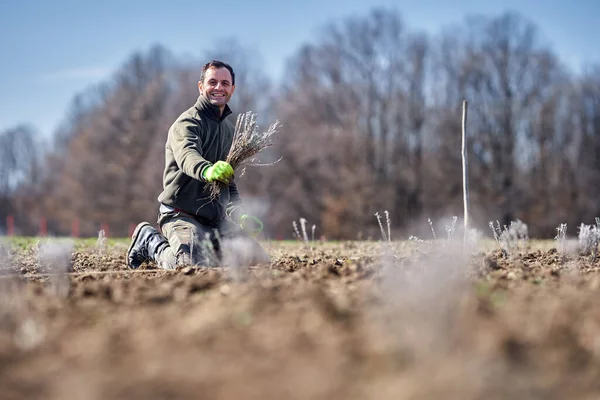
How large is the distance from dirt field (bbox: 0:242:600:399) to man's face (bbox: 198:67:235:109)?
3236 mm

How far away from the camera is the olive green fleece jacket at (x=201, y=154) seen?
621 centimetres

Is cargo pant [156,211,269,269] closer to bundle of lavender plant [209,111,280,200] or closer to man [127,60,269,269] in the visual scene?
man [127,60,269,269]

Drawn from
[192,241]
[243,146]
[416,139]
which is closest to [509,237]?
[243,146]

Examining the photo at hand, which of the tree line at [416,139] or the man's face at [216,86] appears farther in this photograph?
the tree line at [416,139]

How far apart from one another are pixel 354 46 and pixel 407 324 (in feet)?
93.4

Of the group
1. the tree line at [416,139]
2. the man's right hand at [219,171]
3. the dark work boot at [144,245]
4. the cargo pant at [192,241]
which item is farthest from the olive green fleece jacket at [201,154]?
the tree line at [416,139]

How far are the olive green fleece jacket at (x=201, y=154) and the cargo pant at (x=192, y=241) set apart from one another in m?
0.10

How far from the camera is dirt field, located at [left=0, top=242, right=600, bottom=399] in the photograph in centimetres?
194

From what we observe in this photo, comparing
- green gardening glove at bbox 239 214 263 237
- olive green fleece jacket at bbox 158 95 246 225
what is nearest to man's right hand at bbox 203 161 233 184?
olive green fleece jacket at bbox 158 95 246 225

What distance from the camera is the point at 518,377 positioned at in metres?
2.05

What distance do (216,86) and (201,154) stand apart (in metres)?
0.81

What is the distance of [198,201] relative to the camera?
21.0 ft

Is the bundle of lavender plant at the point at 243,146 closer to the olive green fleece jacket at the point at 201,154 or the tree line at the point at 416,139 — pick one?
the olive green fleece jacket at the point at 201,154

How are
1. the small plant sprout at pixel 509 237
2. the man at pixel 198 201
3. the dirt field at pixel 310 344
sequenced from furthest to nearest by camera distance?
the man at pixel 198 201 < the small plant sprout at pixel 509 237 < the dirt field at pixel 310 344
